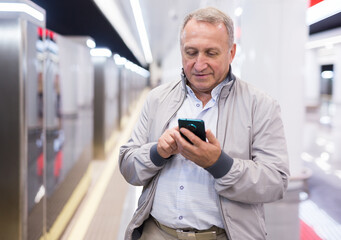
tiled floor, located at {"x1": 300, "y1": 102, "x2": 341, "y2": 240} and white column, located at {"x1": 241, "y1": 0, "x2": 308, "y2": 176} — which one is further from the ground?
white column, located at {"x1": 241, "y1": 0, "x2": 308, "y2": 176}

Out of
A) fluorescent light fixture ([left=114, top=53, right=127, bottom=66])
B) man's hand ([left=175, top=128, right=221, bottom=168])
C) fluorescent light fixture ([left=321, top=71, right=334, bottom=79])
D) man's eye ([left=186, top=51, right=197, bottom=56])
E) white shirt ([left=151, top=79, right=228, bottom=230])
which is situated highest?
fluorescent light fixture ([left=321, top=71, right=334, bottom=79])

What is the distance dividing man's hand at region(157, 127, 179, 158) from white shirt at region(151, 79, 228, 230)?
0.14 metres

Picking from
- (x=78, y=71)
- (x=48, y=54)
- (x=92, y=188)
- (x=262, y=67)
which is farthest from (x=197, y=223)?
(x=78, y=71)

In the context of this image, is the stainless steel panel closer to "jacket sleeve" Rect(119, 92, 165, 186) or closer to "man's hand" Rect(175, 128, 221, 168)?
"jacket sleeve" Rect(119, 92, 165, 186)

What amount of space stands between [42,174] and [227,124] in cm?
215

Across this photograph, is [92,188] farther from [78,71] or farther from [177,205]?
[177,205]

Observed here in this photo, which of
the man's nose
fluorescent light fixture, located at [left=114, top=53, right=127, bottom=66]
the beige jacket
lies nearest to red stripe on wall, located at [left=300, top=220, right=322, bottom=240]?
the beige jacket

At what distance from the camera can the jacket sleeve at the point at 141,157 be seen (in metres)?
1.56

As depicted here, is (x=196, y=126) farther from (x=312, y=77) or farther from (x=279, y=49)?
(x=312, y=77)

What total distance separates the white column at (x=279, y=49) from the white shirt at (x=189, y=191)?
12.3 ft

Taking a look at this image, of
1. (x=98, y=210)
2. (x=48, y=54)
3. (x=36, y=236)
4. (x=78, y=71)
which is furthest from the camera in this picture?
(x=78, y=71)

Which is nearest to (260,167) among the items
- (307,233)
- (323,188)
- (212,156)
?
(212,156)

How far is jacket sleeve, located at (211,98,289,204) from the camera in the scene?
4.57 ft

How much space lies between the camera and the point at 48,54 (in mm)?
4164
